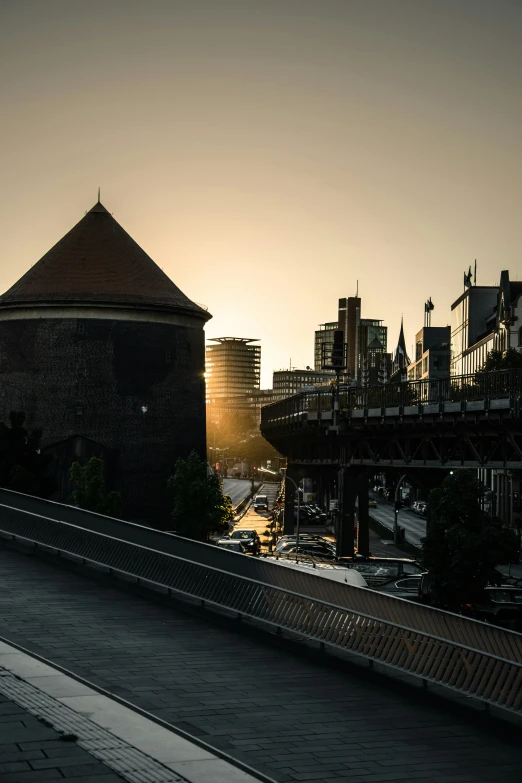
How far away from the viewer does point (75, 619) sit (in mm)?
20922

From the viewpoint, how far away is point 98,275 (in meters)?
82.7

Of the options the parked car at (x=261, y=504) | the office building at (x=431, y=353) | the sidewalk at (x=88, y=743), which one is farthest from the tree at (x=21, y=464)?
the office building at (x=431, y=353)

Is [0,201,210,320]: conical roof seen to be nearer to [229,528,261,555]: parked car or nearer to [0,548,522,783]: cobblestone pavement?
Result: [229,528,261,555]: parked car

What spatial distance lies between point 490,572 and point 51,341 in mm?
52982

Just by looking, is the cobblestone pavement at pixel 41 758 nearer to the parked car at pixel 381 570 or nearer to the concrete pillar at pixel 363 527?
the parked car at pixel 381 570

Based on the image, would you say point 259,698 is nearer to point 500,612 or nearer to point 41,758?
point 41,758

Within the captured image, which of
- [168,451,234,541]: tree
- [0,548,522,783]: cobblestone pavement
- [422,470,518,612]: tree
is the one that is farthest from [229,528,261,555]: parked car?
[0,548,522,783]: cobblestone pavement

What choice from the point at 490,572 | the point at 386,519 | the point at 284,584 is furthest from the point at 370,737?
the point at 386,519

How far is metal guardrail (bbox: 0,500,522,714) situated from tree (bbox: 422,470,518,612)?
38.3 ft

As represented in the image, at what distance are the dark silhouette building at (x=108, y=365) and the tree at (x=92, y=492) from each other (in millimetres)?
11685

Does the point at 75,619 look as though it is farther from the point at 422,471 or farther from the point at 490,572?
the point at 422,471

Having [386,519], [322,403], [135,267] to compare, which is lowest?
[386,519]

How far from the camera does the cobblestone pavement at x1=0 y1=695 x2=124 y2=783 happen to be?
1016cm

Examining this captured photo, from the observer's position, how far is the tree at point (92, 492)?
6344 cm
